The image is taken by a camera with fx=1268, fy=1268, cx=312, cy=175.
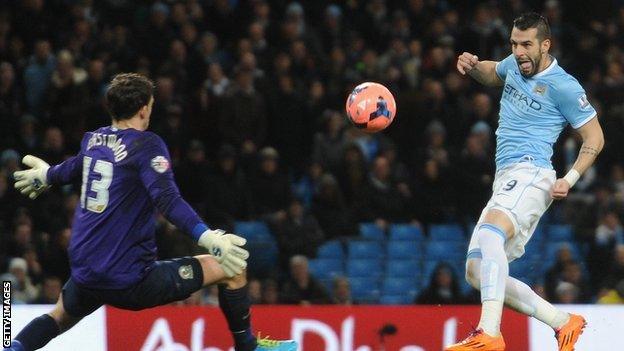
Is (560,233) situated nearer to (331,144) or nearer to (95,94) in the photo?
Answer: (331,144)

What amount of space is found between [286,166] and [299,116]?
0.54 meters

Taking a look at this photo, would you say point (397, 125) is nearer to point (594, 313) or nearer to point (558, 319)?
point (594, 313)

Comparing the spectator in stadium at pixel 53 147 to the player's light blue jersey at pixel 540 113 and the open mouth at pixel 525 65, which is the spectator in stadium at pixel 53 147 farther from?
the open mouth at pixel 525 65

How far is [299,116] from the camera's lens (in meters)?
13.1

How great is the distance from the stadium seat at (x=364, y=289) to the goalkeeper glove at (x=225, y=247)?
18.0ft

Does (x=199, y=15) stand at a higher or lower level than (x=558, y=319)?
higher

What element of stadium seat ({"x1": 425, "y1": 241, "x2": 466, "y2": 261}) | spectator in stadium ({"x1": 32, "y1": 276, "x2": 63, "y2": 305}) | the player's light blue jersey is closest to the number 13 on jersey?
the player's light blue jersey

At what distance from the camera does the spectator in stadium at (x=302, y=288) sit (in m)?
11.4

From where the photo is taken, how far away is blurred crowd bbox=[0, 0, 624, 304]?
467 inches

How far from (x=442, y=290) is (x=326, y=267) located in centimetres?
132

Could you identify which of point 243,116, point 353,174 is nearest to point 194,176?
point 243,116

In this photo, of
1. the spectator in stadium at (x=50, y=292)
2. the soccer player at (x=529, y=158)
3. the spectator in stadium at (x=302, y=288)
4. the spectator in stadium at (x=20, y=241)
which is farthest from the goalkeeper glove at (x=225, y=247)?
the spectator in stadium at (x=20, y=241)

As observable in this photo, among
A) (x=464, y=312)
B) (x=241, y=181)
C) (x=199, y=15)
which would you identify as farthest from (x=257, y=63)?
(x=464, y=312)

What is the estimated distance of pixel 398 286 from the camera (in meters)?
12.3
